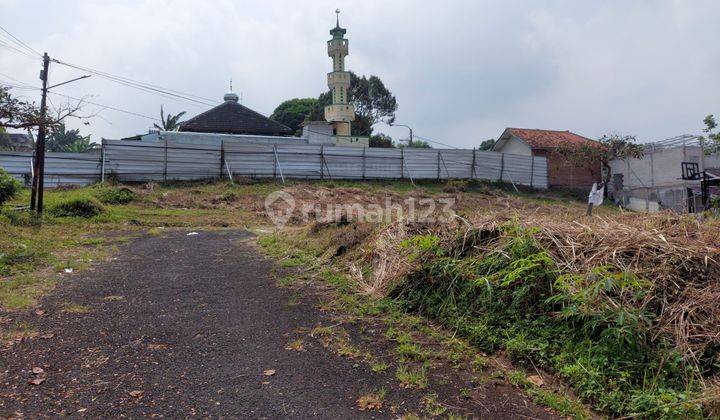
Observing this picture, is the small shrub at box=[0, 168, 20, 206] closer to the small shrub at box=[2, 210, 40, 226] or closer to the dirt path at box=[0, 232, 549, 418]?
the small shrub at box=[2, 210, 40, 226]

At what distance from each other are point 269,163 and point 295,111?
2540 centimetres

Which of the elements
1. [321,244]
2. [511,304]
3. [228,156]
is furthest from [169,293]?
[228,156]

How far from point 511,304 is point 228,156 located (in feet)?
61.7

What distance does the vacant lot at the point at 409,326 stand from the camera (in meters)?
3.54

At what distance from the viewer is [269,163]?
22.4 metres

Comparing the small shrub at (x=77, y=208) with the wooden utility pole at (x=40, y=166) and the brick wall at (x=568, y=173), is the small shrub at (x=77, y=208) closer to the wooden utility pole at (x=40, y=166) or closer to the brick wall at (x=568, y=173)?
the wooden utility pole at (x=40, y=166)

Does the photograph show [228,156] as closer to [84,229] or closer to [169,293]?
[84,229]

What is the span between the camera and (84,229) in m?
12.2

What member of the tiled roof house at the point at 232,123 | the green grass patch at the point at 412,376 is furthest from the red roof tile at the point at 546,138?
the green grass patch at the point at 412,376

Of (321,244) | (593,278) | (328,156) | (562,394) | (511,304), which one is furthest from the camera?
(328,156)

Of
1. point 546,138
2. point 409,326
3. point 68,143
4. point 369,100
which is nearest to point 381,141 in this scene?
point 369,100

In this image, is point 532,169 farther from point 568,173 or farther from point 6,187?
point 6,187

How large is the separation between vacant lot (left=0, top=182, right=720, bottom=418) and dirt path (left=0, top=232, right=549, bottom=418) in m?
0.02

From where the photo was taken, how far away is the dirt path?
352 centimetres
